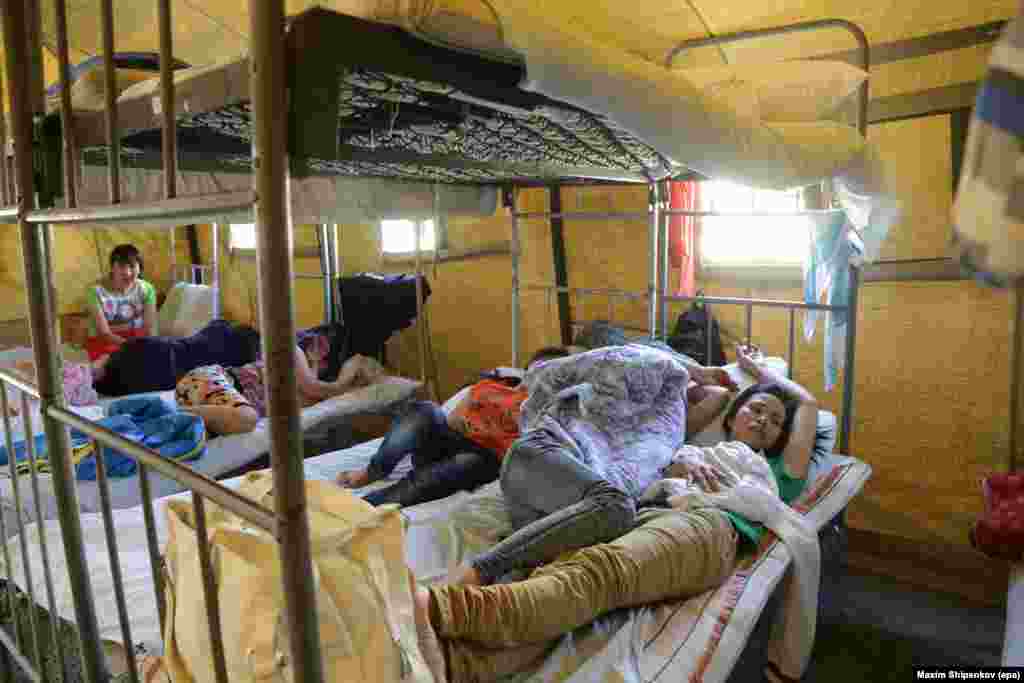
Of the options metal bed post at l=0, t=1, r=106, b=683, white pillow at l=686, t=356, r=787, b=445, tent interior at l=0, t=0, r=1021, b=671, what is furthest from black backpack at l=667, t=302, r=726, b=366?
metal bed post at l=0, t=1, r=106, b=683

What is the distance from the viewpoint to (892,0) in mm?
2447

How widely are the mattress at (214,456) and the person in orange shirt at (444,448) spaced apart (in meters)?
0.35

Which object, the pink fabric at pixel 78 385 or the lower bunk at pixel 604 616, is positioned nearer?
the lower bunk at pixel 604 616

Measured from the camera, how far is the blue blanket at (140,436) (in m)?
2.41

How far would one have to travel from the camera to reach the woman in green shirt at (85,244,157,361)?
4098mm

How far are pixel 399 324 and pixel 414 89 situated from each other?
2997mm

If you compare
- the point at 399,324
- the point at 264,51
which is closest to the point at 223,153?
the point at 264,51

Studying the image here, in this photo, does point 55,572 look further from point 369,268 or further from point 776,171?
point 369,268

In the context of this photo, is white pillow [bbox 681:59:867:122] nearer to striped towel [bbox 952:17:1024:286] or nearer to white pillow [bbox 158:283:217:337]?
striped towel [bbox 952:17:1024:286]

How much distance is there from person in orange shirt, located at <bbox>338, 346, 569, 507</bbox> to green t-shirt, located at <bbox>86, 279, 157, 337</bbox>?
2684mm

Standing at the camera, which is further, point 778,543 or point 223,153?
point 223,153

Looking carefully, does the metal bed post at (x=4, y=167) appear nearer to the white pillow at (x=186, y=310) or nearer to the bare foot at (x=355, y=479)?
the bare foot at (x=355, y=479)

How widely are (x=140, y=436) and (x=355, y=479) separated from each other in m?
0.89

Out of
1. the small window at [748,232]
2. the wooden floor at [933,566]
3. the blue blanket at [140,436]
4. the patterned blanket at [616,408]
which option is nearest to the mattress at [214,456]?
the blue blanket at [140,436]
